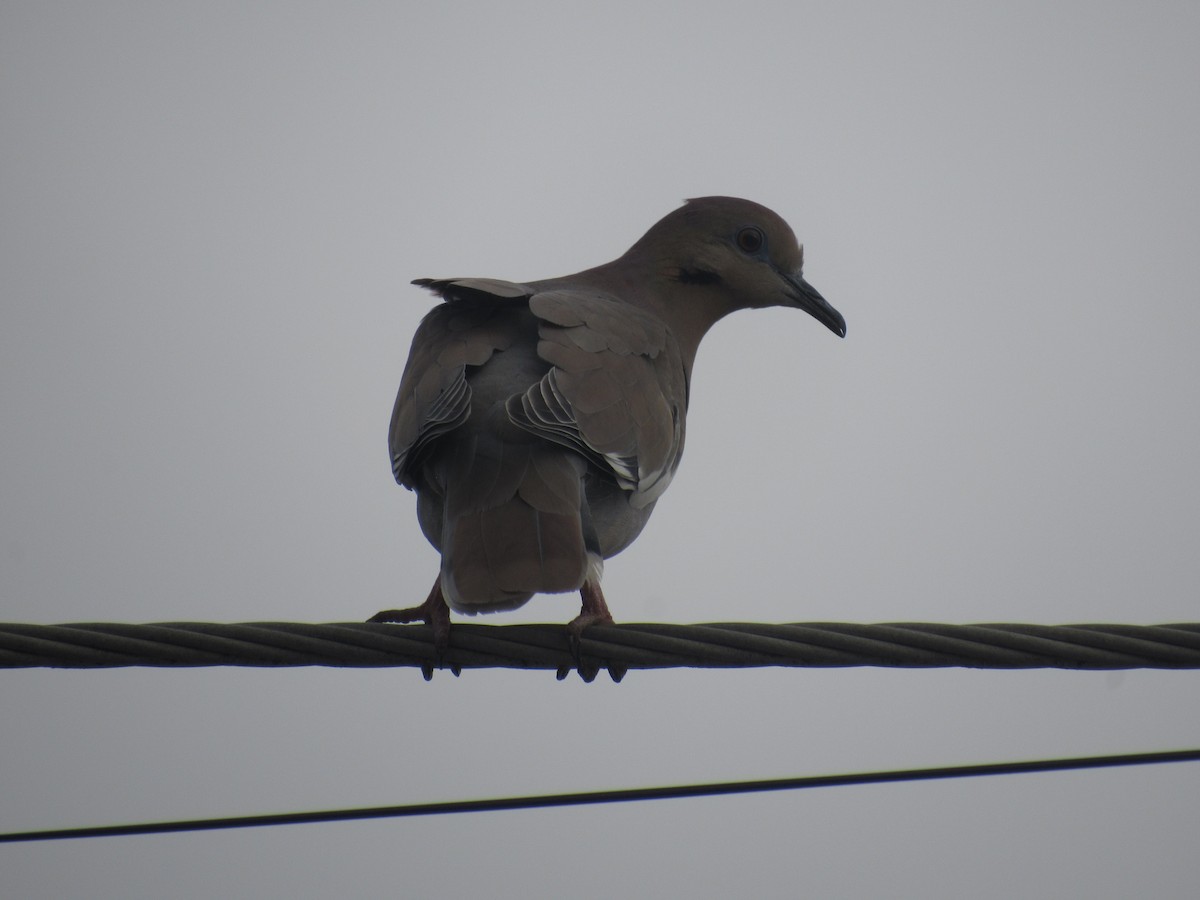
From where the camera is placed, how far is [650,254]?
22.0 feet

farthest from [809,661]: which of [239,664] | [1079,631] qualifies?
[239,664]

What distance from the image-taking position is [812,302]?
261 inches

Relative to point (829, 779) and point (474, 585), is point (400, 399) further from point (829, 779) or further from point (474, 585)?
point (829, 779)

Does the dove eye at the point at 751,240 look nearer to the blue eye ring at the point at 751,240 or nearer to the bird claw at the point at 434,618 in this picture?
the blue eye ring at the point at 751,240

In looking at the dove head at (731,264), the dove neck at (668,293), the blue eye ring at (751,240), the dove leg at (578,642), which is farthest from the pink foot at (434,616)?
the blue eye ring at (751,240)

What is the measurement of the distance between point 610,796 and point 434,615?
2.62 feet

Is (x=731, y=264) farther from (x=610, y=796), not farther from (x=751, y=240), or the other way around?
(x=610, y=796)

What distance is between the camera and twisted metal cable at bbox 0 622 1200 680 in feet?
10.6

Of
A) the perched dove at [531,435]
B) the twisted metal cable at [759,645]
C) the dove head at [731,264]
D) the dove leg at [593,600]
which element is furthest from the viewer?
the dove head at [731,264]

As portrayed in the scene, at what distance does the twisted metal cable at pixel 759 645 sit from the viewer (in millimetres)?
3244

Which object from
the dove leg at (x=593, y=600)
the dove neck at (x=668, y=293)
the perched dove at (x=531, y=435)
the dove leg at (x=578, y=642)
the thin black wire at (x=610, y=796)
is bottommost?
the thin black wire at (x=610, y=796)

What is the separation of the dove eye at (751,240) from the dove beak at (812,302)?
0.20 m

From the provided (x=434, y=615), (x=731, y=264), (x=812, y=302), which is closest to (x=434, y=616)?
(x=434, y=615)

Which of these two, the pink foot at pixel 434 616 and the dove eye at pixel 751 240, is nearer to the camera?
the pink foot at pixel 434 616
